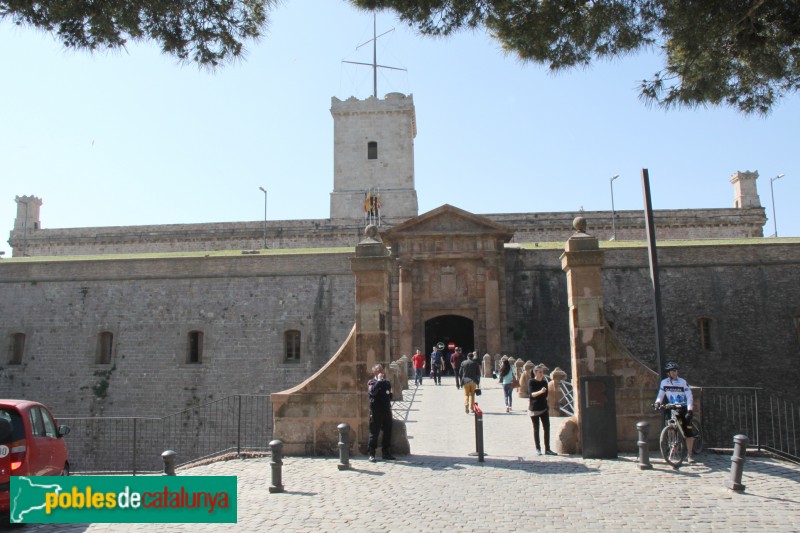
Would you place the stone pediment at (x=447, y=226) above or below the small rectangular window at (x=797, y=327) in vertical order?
above

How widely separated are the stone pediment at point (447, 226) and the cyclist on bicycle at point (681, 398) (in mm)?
15881

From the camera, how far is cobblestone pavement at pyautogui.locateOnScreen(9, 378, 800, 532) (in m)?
7.48

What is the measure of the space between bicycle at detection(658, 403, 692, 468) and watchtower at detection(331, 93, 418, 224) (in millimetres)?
32430

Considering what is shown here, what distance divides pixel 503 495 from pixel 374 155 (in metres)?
36.2

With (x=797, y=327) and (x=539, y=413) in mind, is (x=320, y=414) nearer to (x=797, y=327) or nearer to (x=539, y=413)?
(x=539, y=413)

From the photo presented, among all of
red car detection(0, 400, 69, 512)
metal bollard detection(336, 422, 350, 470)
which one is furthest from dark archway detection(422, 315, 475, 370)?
red car detection(0, 400, 69, 512)

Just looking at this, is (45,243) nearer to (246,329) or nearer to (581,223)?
(246,329)

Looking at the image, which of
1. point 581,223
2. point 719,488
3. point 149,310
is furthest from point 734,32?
point 149,310

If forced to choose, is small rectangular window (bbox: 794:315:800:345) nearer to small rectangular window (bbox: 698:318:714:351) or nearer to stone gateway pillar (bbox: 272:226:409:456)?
small rectangular window (bbox: 698:318:714:351)

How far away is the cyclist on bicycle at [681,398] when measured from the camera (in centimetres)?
1035

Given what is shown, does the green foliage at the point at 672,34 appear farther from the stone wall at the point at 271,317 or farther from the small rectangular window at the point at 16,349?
the small rectangular window at the point at 16,349

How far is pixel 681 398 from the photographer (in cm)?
1042
